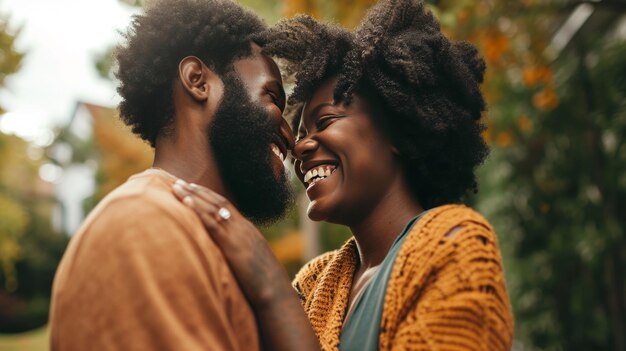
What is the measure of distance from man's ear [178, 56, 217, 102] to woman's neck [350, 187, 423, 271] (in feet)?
2.79

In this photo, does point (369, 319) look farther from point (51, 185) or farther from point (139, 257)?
point (51, 185)

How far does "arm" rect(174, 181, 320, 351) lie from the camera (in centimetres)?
229

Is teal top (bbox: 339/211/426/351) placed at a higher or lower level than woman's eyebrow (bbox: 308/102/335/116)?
lower

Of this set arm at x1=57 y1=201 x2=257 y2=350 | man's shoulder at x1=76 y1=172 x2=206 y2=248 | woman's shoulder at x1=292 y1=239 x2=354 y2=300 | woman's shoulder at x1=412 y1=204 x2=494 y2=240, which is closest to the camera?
arm at x1=57 y1=201 x2=257 y2=350

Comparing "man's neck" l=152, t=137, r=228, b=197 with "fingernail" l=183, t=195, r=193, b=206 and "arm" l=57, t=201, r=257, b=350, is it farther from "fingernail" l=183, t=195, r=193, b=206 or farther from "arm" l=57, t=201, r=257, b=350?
"arm" l=57, t=201, r=257, b=350

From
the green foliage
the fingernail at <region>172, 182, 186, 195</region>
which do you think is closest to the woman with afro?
the fingernail at <region>172, 182, 186, 195</region>

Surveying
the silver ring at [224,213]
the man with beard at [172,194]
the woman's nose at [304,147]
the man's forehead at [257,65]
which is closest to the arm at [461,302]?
the man with beard at [172,194]

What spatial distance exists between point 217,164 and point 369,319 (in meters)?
0.82

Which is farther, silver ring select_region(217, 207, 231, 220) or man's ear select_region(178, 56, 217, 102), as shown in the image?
man's ear select_region(178, 56, 217, 102)

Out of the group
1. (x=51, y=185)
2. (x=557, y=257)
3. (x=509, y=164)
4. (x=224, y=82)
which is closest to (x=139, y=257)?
(x=224, y=82)

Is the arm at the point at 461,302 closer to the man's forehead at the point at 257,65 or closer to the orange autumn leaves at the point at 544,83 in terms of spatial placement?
the man's forehead at the point at 257,65

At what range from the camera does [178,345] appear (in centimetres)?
192

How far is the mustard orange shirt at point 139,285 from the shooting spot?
1.94 meters

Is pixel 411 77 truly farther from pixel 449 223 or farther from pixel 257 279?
pixel 257 279
